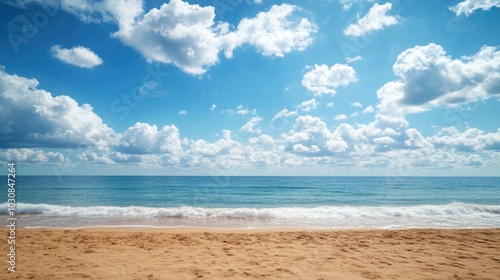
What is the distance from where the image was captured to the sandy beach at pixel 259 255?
5.53m

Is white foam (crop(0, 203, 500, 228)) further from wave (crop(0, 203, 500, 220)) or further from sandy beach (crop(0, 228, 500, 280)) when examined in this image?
sandy beach (crop(0, 228, 500, 280))

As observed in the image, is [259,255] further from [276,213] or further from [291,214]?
[291,214]

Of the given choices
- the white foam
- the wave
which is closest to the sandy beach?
the white foam

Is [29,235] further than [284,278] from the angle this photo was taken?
Yes

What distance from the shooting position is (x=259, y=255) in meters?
6.83

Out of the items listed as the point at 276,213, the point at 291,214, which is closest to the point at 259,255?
the point at 276,213

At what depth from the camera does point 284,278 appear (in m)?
5.27

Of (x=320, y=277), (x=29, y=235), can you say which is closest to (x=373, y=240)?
(x=320, y=277)

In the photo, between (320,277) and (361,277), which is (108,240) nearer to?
(320,277)

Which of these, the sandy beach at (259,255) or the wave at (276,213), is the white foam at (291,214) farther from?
the sandy beach at (259,255)

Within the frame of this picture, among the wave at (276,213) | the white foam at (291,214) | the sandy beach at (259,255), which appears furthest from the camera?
the wave at (276,213)

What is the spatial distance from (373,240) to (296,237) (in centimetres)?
277

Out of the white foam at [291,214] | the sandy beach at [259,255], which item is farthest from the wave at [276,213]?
the sandy beach at [259,255]

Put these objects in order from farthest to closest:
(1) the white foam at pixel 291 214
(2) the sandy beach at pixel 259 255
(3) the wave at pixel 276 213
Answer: (3) the wave at pixel 276 213
(1) the white foam at pixel 291 214
(2) the sandy beach at pixel 259 255
